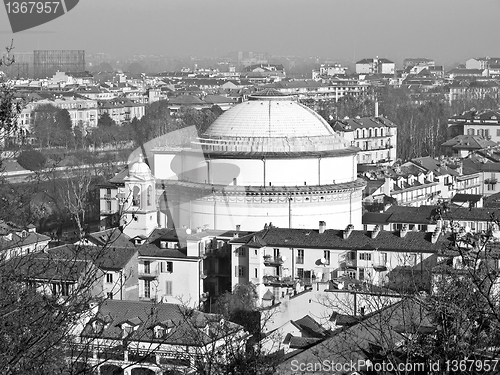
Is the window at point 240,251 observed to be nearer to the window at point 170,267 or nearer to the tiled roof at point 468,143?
the window at point 170,267

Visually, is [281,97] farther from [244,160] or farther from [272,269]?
[272,269]

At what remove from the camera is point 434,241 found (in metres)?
14.3

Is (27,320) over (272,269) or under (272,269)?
over

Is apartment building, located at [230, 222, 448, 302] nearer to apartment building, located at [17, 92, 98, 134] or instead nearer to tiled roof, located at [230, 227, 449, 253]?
tiled roof, located at [230, 227, 449, 253]

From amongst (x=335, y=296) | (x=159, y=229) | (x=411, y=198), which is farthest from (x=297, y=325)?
(x=411, y=198)

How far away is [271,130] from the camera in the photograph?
18344 mm

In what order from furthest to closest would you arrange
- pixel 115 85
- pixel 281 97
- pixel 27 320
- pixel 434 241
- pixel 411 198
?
pixel 115 85 → pixel 411 198 → pixel 281 97 → pixel 434 241 → pixel 27 320

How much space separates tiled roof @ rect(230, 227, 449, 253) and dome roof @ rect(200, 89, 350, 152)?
3.05m

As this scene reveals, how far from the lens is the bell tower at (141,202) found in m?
15.9

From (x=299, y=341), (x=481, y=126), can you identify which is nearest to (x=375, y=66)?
(x=481, y=126)

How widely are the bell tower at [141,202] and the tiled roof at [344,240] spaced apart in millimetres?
1412

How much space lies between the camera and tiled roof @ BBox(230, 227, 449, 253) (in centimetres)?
1432

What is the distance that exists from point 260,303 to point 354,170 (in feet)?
20.5

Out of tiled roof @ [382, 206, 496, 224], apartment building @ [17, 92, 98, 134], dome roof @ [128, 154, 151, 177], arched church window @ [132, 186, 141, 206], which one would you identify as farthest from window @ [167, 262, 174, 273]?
apartment building @ [17, 92, 98, 134]
